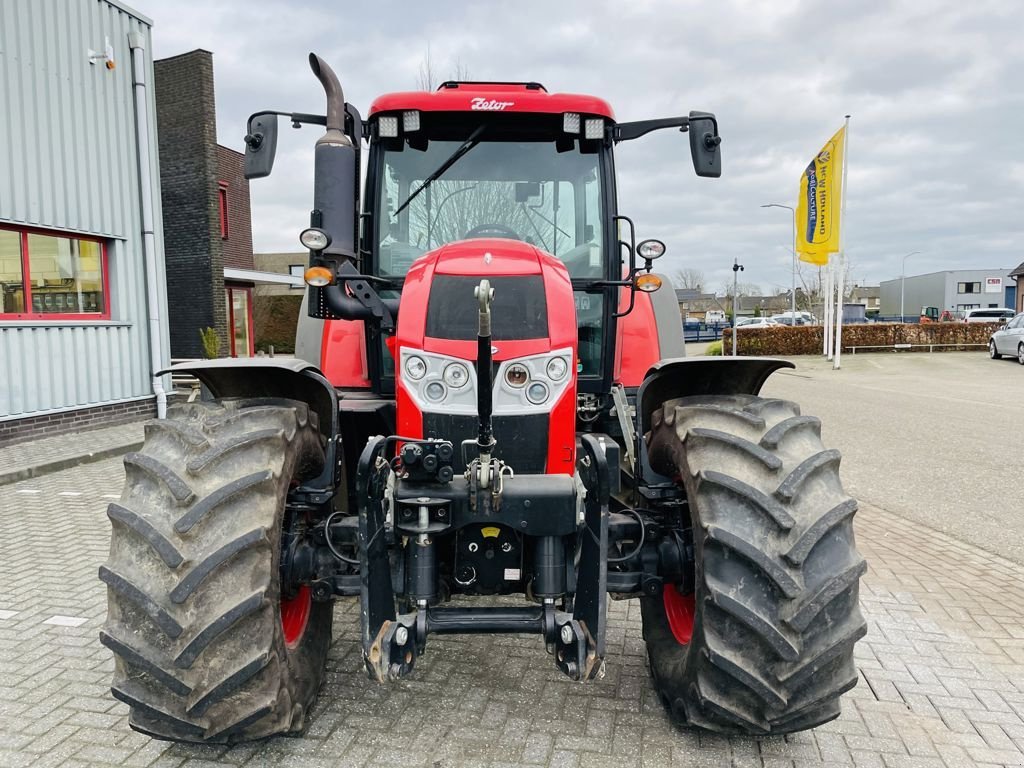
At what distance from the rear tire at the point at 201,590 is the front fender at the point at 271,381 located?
0.38 metres

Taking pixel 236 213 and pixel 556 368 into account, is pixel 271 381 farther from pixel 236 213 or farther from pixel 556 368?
pixel 236 213

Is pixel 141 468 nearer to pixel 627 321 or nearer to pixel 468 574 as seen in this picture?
pixel 468 574

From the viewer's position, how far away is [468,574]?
2779 millimetres

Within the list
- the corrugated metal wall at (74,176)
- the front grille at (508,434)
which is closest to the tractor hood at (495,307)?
the front grille at (508,434)

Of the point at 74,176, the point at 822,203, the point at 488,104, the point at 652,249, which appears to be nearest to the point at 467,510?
the point at 652,249

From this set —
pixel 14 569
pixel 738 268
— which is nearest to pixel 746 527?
pixel 14 569

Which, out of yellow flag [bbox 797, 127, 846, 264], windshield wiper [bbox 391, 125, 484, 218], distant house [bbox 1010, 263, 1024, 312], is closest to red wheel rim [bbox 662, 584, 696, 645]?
windshield wiper [bbox 391, 125, 484, 218]

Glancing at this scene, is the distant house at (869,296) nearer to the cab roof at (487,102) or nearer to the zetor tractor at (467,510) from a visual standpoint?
the cab roof at (487,102)

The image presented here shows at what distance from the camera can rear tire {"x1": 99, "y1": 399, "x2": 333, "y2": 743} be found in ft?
7.79

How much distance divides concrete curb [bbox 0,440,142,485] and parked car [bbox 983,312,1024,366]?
26025 millimetres

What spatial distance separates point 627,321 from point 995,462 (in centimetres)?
688

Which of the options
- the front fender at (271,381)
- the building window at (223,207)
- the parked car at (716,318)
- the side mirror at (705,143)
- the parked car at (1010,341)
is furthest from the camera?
the parked car at (716,318)

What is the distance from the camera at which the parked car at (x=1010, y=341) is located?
982 inches

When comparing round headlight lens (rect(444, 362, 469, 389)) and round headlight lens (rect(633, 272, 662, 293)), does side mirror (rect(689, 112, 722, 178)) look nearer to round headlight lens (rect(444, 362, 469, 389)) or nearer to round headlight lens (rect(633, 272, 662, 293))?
round headlight lens (rect(633, 272, 662, 293))
